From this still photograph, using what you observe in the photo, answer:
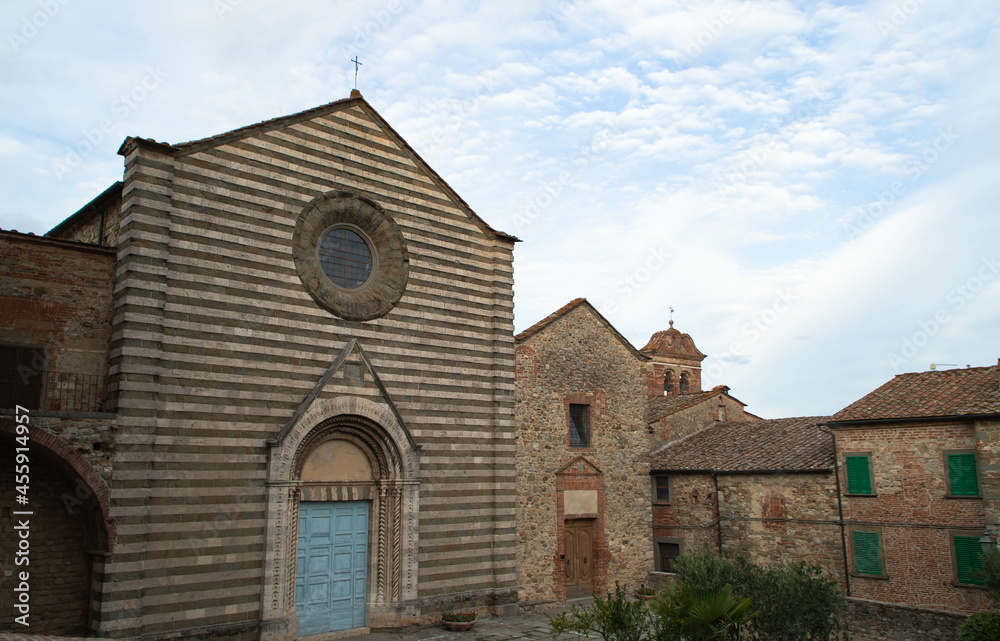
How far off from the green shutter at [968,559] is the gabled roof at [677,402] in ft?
30.0

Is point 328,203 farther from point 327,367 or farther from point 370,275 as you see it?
point 327,367

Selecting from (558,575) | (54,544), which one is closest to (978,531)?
(558,575)

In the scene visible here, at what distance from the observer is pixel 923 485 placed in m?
14.8

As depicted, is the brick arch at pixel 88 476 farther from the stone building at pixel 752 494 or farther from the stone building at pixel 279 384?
the stone building at pixel 752 494

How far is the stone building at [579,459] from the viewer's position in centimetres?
1703

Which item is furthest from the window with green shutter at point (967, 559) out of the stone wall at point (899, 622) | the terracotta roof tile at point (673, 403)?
the terracotta roof tile at point (673, 403)

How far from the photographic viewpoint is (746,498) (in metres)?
18.2

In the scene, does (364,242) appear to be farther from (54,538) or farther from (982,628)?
(982,628)

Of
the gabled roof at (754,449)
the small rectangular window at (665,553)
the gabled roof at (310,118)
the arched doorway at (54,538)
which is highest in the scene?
the gabled roof at (310,118)

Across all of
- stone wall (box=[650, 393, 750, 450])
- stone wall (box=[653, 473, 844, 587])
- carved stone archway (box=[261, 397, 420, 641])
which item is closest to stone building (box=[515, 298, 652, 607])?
stone wall (box=[653, 473, 844, 587])

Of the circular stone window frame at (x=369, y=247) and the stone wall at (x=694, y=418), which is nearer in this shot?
the circular stone window frame at (x=369, y=247)

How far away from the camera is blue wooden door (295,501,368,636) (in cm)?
1266

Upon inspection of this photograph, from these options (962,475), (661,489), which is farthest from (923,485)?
(661,489)

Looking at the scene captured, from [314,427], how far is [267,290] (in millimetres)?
2718
